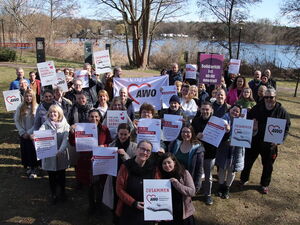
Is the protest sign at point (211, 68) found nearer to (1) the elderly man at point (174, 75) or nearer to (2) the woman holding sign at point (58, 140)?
(1) the elderly man at point (174, 75)

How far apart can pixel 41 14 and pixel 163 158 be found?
47.5 metres

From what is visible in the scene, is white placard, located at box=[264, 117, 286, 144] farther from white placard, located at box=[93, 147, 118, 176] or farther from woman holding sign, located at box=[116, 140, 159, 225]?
white placard, located at box=[93, 147, 118, 176]

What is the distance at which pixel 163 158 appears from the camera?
354 cm

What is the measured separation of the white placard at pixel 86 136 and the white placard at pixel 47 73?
144 inches

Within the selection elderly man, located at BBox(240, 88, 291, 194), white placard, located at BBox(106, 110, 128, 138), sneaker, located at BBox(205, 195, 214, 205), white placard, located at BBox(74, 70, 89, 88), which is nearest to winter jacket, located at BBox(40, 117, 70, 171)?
white placard, located at BBox(106, 110, 128, 138)

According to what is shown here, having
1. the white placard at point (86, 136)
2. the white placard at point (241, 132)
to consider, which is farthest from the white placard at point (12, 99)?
the white placard at point (241, 132)

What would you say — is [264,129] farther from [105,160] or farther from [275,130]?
[105,160]

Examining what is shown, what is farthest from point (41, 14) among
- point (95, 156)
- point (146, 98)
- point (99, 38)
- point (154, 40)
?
point (95, 156)

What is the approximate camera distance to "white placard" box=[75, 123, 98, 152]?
4.41 meters

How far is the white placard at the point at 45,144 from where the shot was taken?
14.5 ft

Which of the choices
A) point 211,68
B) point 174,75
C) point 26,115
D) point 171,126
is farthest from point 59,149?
point 174,75

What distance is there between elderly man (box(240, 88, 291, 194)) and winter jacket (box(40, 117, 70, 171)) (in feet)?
12.1

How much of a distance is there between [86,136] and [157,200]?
182 centimetres

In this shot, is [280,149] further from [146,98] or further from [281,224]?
[146,98]
